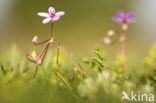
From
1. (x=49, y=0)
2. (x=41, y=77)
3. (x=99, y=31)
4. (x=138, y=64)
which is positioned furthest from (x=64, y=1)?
(x=41, y=77)

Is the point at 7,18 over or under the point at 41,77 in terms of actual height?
over

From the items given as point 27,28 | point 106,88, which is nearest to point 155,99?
point 106,88

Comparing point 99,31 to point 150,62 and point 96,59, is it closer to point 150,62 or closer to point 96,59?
point 150,62

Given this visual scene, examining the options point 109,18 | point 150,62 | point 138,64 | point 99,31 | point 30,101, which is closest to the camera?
point 30,101

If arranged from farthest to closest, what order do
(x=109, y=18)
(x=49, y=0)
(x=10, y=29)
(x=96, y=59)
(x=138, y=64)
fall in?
1. (x=49, y=0)
2. (x=109, y=18)
3. (x=10, y=29)
4. (x=138, y=64)
5. (x=96, y=59)

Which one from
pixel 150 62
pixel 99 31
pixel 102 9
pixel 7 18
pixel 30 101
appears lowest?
pixel 30 101

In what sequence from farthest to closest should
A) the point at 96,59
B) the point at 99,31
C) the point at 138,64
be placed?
the point at 99,31 < the point at 138,64 < the point at 96,59

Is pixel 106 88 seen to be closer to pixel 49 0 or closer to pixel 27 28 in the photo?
pixel 27 28

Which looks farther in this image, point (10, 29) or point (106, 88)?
point (10, 29)

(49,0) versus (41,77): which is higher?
(49,0)
